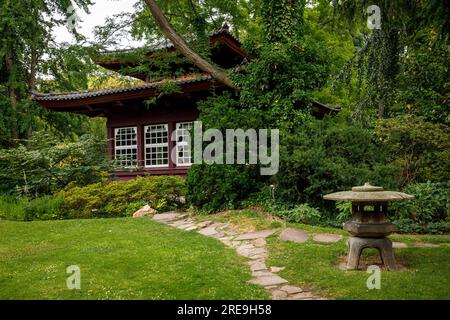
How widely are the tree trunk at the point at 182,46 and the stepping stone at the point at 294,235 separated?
19.5 ft

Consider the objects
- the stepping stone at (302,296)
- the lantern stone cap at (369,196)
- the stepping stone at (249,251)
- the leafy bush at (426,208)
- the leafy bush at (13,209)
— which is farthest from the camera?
the leafy bush at (13,209)

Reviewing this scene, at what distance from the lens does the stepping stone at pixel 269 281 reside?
4988 mm

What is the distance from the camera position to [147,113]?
16.2 meters

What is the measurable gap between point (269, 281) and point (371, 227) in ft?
5.20

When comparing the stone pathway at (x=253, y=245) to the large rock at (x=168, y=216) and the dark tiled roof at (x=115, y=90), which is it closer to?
the large rock at (x=168, y=216)

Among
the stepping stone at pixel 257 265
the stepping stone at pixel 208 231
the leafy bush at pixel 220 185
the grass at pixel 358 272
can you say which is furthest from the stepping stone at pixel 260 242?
the leafy bush at pixel 220 185

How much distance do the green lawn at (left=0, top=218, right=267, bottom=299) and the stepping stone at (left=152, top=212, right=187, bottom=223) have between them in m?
0.88

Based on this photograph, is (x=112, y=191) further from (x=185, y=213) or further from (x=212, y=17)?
(x=212, y=17)

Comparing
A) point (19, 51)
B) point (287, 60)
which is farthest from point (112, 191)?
point (19, 51)

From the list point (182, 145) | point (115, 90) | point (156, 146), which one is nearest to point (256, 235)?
point (182, 145)

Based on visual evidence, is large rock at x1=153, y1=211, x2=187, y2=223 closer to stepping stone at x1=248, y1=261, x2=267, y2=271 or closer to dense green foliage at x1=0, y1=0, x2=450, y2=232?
dense green foliage at x1=0, y1=0, x2=450, y2=232

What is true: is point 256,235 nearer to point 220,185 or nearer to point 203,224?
point 203,224

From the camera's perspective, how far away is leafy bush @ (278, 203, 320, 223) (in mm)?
8195

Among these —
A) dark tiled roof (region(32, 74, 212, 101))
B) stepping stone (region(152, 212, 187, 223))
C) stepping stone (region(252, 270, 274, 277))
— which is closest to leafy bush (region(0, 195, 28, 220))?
stepping stone (region(152, 212, 187, 223))
